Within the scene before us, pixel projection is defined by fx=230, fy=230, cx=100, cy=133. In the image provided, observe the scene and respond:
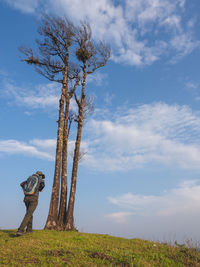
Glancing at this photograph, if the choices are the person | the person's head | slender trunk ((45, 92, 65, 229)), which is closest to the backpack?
the person

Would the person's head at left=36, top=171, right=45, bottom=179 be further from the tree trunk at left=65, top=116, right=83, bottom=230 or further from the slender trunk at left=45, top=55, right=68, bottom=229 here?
the tree trunk at left=65, top=116, right=83, bottom=230

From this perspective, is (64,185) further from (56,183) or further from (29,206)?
(29,206)

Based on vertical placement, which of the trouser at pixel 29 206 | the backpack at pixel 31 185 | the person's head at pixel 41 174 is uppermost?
the person's head at pixel 41 174

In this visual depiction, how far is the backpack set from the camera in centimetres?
1094

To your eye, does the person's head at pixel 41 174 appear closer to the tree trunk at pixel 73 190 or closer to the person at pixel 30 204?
the person at pixel 30 204

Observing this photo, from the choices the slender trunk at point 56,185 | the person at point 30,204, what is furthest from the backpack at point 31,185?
the slender trunk at point 56,185

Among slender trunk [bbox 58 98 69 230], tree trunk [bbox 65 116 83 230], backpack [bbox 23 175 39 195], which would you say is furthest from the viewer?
slender trunk [bbox 58 98 69 230]

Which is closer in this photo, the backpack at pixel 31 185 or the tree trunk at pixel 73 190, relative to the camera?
A: the backpack at pixel 31 185

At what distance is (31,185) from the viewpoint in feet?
36.1

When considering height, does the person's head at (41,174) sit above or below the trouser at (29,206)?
above

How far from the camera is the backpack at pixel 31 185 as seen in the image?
10.9 m

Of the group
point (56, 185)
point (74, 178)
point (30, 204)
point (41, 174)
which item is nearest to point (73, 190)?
point (74, 178)

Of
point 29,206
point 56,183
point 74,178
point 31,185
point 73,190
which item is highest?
point 74,178

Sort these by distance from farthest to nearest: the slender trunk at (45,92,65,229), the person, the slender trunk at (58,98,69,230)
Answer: the slender trunk at (58,98,69,230) < the slender trunk at (45,92,65,229) < the person
